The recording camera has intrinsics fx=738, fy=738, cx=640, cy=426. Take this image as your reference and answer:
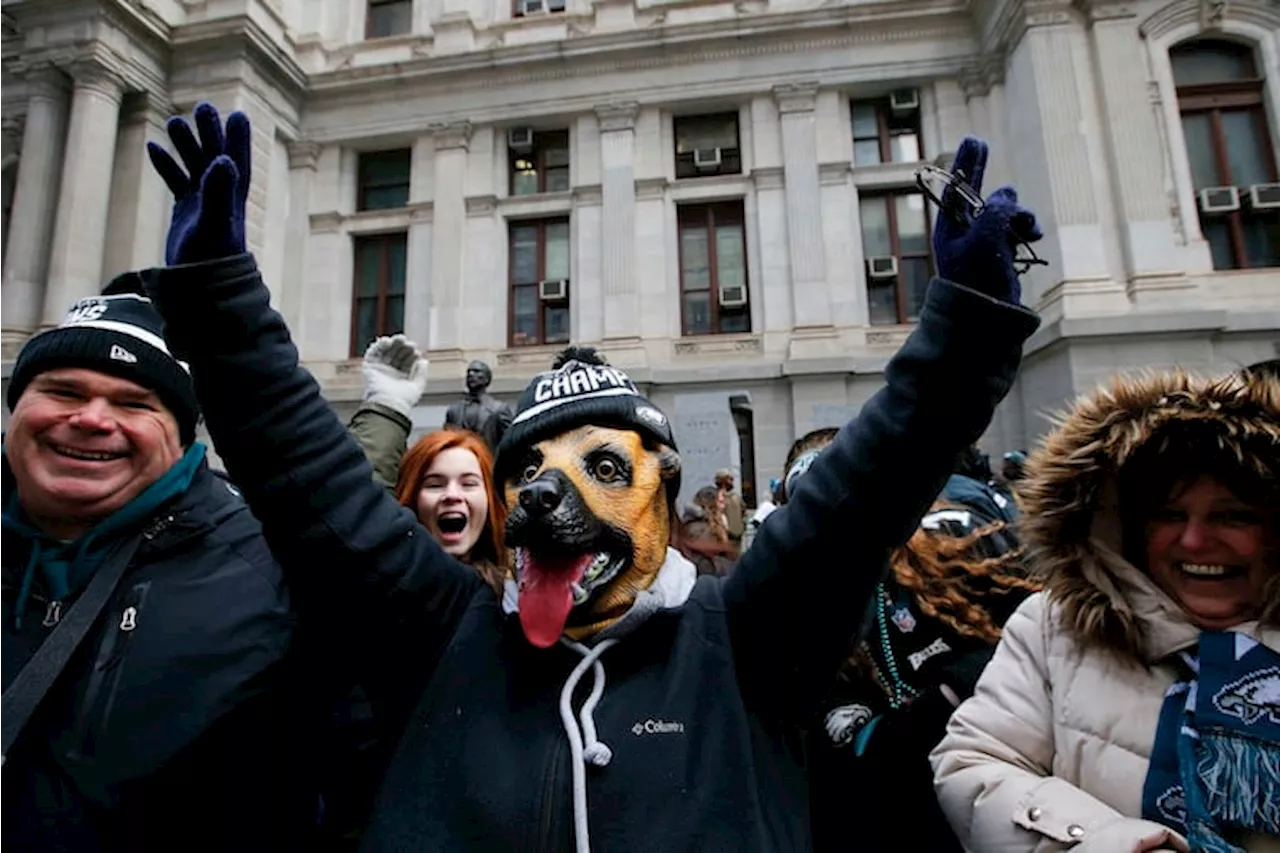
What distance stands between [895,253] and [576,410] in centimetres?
1474

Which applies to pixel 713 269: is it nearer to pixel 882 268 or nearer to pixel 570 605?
pixel 882 268

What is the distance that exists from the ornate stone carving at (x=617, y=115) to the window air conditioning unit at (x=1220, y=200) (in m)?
10.5

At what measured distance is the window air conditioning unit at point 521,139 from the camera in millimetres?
16078

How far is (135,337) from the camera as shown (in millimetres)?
1860

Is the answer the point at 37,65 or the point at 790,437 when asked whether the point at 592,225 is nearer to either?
the point at 790,437

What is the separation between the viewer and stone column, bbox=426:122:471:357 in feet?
50.3

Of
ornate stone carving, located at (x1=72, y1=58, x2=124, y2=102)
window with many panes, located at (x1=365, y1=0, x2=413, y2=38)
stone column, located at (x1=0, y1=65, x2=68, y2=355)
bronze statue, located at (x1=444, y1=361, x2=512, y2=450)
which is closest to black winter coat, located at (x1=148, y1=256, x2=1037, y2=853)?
bronze statue, located at (x1=444, y1=361, x2=512, y2=450)

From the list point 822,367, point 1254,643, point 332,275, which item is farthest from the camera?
point 332,275

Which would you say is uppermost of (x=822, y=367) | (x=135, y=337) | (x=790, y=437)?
(x=822, y=367)

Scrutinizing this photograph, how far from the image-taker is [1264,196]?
12.5m

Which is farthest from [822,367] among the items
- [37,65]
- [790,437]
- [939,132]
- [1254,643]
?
[37,65]

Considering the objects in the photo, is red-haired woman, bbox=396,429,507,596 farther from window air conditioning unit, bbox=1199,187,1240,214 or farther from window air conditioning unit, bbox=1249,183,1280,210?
window air conditioning unit, bbox=1249,183,1280,210

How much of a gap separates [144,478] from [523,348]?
1349cm

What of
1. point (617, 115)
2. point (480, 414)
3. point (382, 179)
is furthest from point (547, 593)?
point (382, 179)
